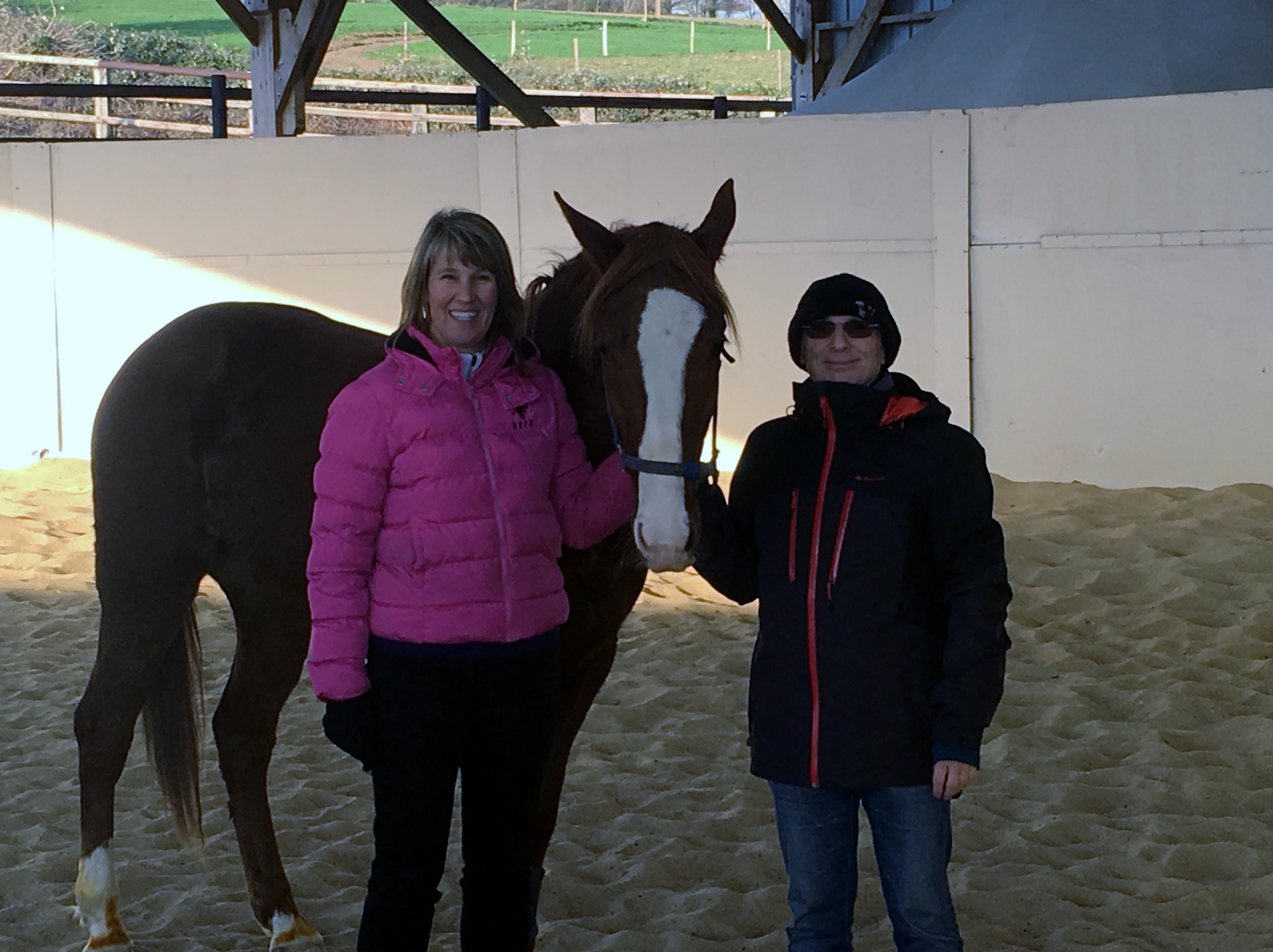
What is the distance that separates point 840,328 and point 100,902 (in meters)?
1.78

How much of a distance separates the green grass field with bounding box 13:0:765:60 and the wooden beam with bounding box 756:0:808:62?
1585cm

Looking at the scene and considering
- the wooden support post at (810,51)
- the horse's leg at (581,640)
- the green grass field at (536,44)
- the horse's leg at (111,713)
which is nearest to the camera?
the horse's leg at (581,640)

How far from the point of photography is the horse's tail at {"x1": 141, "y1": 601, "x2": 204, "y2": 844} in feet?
8.41

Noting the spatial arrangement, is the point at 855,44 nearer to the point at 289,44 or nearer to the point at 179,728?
the point at 289,44

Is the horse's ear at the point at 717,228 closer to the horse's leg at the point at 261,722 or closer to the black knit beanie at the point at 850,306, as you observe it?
the black knit beanie at the point at 850,306

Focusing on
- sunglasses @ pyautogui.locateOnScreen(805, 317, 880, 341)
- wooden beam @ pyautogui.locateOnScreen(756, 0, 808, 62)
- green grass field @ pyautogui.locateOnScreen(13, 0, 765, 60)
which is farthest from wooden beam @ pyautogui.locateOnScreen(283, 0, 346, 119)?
green grass field @ pyautogui.locateOnScreen(13, 0, 765, 60)

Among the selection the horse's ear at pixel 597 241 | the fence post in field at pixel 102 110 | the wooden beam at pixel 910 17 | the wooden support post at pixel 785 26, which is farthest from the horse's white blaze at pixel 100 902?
the fence post in field at pixel 102 110

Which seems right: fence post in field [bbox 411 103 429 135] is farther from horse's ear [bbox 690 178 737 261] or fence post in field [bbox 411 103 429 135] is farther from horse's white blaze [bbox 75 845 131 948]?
horse's ear [bbox 690 178 737 261]

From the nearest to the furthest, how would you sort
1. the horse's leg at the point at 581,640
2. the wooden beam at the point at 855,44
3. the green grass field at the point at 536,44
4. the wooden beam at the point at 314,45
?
the horse's leg at the point at 581,640, the wooden beam at the point at 314,45, the wooden beam at the point at 855,44, the green grass field at the point at 536,44

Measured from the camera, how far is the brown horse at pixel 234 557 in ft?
7.32

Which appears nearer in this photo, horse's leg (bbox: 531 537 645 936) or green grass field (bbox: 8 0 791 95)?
horse's leg (bbox: 531 537 645 936)

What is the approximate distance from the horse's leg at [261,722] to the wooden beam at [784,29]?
7.62 meters

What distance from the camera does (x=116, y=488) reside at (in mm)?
2371

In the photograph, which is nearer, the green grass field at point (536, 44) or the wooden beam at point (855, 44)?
the wooden beam at point (855, 44)
